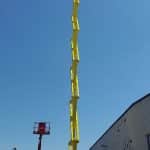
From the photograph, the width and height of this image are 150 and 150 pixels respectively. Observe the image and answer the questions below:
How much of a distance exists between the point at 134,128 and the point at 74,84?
8.12 m

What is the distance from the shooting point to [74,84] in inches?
1435

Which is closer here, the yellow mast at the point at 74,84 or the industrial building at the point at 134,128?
the industrial building at the point at 134,128

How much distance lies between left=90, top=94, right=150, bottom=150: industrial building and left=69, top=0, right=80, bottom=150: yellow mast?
5.66 metres

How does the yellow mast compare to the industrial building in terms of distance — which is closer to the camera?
the industrial building

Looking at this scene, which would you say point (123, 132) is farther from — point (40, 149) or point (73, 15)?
point (40, 149)

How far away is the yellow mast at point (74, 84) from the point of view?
33.7 metres

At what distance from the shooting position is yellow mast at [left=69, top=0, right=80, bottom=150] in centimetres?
3366

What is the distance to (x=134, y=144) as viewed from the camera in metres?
33.2

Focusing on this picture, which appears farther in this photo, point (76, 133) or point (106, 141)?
point (106, 141)

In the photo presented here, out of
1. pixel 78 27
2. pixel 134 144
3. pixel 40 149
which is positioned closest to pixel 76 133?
pixel 134 144

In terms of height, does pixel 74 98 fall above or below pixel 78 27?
below

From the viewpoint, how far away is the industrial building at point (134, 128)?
103ft

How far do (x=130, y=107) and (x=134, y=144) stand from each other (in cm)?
393

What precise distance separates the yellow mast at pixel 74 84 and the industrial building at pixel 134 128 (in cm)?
566
